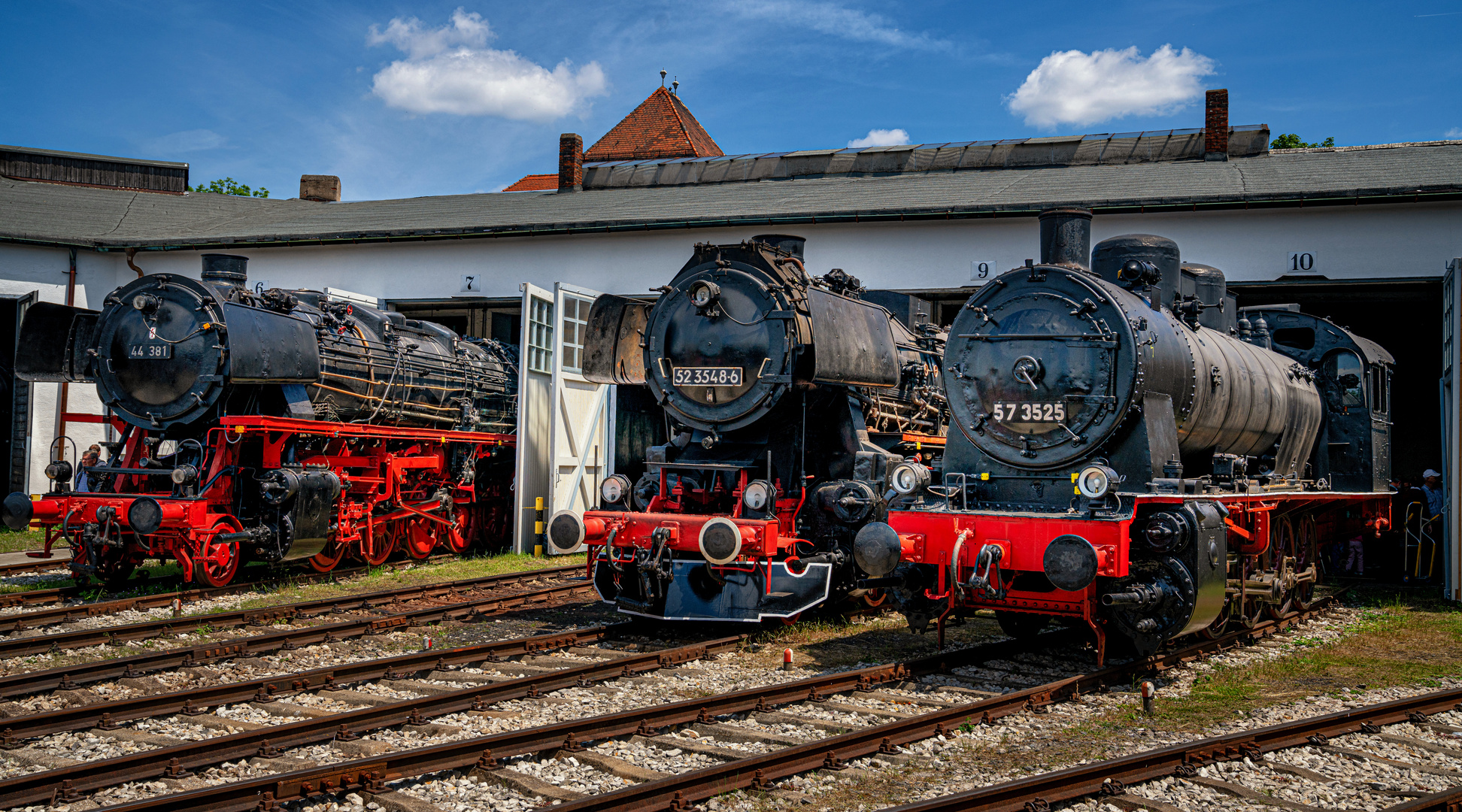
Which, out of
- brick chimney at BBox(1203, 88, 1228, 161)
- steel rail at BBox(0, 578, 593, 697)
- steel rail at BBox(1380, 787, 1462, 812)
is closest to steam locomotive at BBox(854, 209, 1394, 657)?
steel rail at BBox(1380, 787, 1462, 812)

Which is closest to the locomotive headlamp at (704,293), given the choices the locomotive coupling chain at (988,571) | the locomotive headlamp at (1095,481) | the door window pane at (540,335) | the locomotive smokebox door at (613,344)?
the locomotive smokebox door at (613,344)

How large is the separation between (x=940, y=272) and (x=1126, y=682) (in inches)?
375

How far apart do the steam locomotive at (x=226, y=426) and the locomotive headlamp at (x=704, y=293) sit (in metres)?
4.62

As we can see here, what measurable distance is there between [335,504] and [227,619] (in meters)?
2.83

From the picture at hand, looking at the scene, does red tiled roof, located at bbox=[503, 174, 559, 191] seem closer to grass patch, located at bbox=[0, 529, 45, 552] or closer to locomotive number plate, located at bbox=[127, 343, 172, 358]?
grass patch, located at bbox=[0, 529, 45, 552]

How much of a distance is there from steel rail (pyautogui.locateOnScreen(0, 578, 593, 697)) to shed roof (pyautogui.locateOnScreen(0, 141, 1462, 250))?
8.36m

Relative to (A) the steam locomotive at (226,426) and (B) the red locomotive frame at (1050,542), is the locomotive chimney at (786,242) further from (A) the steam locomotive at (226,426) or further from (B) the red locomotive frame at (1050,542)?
(A) the steam locomotive at (226,426)

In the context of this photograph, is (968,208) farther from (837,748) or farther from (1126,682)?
(837,748)

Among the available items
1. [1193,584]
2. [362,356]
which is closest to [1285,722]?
[1193,584]

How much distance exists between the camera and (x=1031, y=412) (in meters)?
7.62

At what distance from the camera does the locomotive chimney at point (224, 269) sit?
465 inches

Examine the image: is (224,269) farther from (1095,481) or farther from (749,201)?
(1095,481)

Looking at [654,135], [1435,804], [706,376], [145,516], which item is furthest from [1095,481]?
[654,135]

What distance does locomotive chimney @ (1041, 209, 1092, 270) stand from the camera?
8.13 metres
